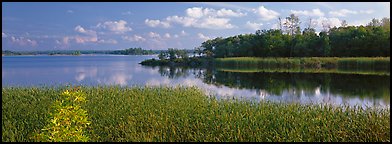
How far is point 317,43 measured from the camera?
157 feet

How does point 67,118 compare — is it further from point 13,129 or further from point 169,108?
point 169,108

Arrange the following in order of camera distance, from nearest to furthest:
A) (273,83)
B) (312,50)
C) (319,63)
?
(273,83) → (319,63) → (312,50)

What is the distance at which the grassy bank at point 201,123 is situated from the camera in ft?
24.3

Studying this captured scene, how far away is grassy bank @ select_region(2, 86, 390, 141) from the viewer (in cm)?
741

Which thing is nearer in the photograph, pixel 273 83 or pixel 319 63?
pixel 273 83

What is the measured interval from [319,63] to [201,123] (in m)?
36.9

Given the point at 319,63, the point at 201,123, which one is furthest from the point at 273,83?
the point at 319,63

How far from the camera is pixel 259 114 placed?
8.66 metres

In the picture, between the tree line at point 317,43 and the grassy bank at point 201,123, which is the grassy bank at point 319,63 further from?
the grassy bank at point 201,123

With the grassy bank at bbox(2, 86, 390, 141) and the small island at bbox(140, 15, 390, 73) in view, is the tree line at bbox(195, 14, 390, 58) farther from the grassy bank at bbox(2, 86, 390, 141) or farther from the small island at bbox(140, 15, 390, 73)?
the grassy bank at bbox(2, 86, 390, 141)

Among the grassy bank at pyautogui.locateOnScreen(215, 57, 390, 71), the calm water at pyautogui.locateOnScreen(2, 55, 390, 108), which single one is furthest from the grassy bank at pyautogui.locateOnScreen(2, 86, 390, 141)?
the grassy bank at pyautogui.locateOnScreen(215, 57, 390, 71)

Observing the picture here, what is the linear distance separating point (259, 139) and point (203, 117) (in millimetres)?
1923

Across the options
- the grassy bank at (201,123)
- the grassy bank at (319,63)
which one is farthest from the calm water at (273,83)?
the grassy bank at (319,63)

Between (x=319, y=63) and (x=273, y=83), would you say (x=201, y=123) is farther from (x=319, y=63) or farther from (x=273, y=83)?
(x=319, y=63)
